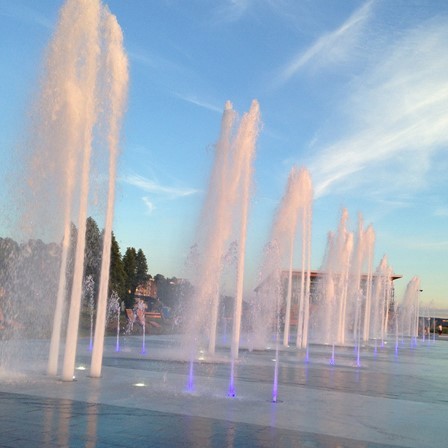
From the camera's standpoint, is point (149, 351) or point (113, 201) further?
point (149, 351)

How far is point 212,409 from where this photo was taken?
988 cm

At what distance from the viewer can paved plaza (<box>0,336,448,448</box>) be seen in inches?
304

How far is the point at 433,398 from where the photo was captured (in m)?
13.0

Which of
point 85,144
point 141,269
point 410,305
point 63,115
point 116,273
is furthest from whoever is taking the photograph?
point 141,269

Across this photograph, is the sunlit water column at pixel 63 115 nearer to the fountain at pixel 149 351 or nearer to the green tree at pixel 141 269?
the fountain at pixel 149 351

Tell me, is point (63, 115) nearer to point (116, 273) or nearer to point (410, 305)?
point (116, 273)

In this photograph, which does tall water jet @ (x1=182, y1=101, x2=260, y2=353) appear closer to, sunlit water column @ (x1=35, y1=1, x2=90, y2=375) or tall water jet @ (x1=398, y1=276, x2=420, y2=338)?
sunlit water column @ (x1=35, y1=1, x2=90, y2=375)

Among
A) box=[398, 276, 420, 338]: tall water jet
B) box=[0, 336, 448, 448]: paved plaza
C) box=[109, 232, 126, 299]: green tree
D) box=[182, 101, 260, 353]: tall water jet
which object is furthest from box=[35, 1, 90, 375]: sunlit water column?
box=[398, 276, 420, 338]: tall water jet

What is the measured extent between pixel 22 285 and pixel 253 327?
15.4 meters

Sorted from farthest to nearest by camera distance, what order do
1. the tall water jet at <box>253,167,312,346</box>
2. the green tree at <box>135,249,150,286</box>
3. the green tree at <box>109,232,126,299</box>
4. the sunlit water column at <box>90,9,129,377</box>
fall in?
the green tree at <box>135,249,150,286</box>
the green tree at <box>109,232,126,299</box>
the tall water jet at <box>253,167,312,346</box>
the sunlit water column at <box>90,9,129,377</box>

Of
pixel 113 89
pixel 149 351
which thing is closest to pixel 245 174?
pixel 149 351

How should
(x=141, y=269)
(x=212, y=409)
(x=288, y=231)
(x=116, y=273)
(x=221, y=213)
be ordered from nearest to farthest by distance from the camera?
(x=212, y=409) < (x=221, y=213) < (x=288, y=231) < (x=116, y=273) < (x=141, y=269)

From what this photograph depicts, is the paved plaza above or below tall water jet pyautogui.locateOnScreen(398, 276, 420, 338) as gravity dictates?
below

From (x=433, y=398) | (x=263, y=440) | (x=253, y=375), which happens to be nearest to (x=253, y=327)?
(x=253, y=375)
